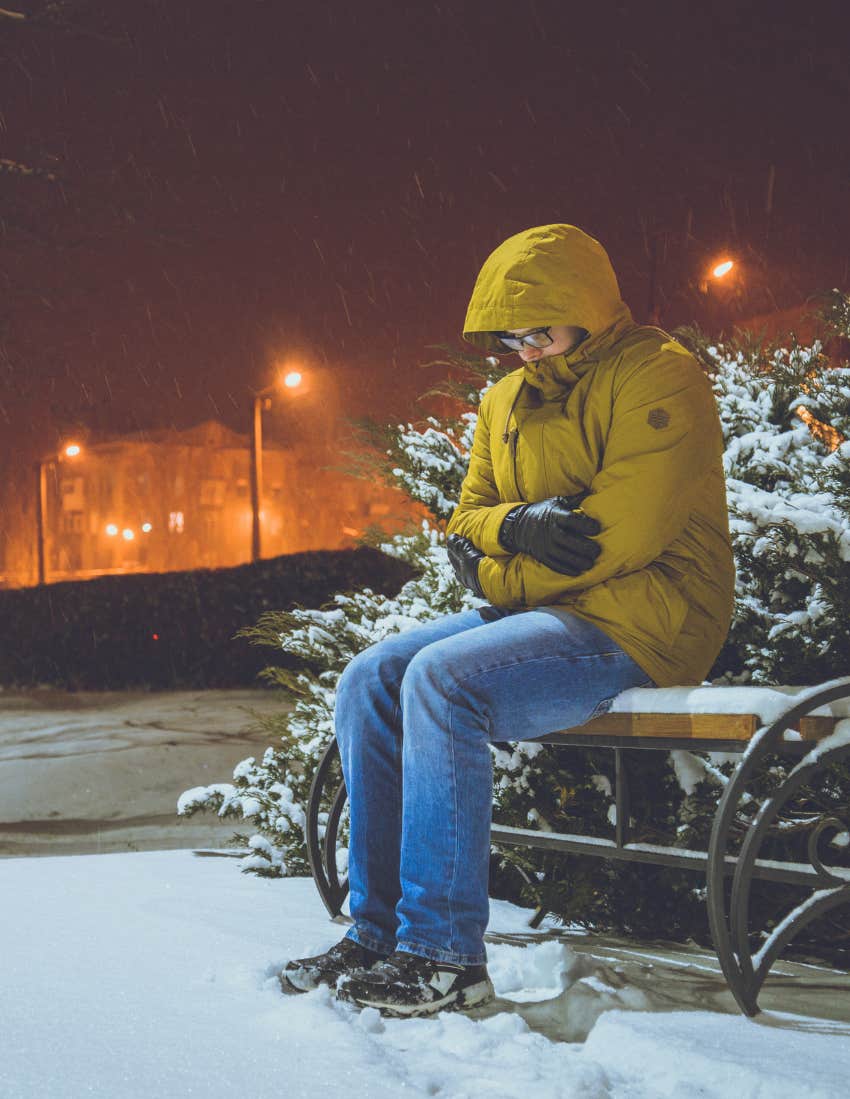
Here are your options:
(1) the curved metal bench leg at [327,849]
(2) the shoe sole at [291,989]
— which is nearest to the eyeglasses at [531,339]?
(1) the curved metal bench leg at [327,849]

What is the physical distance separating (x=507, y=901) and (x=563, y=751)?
0.61 meters

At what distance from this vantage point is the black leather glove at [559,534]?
255 centimetres

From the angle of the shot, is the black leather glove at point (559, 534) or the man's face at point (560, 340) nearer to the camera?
the black leather glove at point (559, 534)

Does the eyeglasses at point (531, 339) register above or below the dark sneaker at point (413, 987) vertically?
above

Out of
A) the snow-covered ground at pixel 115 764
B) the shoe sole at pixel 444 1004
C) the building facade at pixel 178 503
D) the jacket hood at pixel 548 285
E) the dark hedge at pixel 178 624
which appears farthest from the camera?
the building facade at pixel 178 503

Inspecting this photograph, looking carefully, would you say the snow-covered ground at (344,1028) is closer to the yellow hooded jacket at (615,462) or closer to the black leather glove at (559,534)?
the yellow hooded jacket at (615,462)

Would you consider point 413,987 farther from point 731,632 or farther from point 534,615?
point 731,632

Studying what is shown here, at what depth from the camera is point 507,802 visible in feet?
11.3

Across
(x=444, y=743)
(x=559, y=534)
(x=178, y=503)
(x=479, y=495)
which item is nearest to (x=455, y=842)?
(x=444, y=743)

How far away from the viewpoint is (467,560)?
2.88 meters

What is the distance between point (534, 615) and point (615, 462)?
400 millimetres

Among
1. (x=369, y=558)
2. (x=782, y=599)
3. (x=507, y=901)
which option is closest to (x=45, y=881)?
(x=507, y=901)

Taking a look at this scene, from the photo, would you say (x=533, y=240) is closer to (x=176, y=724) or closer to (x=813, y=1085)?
(x=813, y=1085)

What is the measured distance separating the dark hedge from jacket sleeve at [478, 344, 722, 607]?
41.2ft
